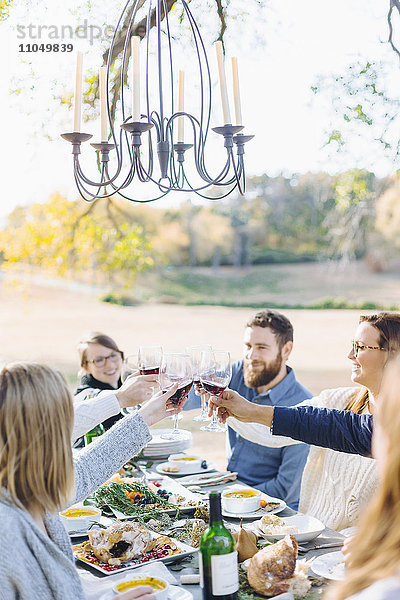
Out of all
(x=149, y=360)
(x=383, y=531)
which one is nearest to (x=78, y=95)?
(x=149, y=360)

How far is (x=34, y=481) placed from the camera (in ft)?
4.26

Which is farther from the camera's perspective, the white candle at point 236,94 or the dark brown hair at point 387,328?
the dark brown hair at point 387,328

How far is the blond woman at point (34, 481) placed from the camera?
1.25 m

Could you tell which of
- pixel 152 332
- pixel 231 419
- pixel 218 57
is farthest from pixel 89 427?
pixel 152 332

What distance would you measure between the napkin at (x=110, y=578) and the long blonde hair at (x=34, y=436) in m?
0.27

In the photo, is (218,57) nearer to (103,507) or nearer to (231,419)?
(231,419)

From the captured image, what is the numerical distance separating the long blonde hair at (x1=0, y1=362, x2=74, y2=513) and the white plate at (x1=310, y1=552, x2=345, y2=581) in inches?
24.4

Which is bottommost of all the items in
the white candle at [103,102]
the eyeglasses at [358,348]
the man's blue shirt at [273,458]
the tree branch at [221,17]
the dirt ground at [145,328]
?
the dirt ground at [145,328]

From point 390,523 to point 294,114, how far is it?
42.9ft

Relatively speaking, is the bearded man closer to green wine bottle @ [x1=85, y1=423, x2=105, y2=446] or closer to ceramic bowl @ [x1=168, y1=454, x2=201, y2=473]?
ceramic bowl @ [x1=168, y1=454, x2=201, y2=473]

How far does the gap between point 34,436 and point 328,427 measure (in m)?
0.94

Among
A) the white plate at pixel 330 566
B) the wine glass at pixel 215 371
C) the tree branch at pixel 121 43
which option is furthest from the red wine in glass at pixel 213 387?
Result: the tree branch at pixel 121 43

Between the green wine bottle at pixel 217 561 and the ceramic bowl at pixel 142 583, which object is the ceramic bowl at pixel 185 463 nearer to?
the ceramic bowl at pixel 142 583

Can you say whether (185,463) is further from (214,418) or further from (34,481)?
(34,481)
